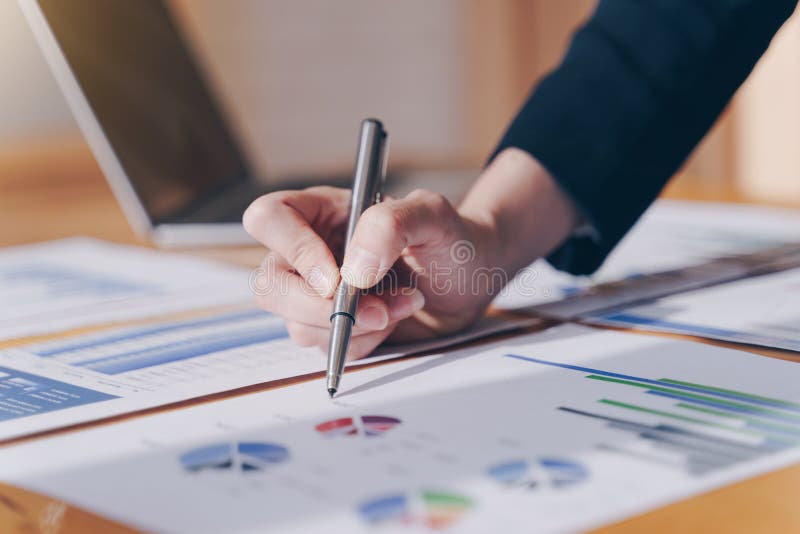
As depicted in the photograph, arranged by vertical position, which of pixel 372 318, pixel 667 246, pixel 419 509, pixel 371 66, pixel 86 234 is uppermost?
pixel 371 66

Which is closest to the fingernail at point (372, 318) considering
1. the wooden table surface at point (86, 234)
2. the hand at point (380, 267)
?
the hand at point (380, 267)

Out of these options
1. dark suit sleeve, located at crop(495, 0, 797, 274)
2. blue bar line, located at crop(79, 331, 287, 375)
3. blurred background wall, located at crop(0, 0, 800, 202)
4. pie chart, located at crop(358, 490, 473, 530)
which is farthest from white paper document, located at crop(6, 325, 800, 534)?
blurred background wall, located at crop(0, 0, 800, 202)

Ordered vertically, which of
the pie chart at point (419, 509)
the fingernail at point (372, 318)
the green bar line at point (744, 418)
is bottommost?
the pie chart at point (419, 509)

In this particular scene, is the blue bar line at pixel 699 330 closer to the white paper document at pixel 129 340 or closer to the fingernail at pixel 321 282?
the white paper document at pixel 129 340

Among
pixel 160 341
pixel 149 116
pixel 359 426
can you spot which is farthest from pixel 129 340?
pixel 149 116

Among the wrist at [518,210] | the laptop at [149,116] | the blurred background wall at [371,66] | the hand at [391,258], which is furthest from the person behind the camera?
the blurred background wall at [371,66]

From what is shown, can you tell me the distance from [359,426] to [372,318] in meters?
0.12

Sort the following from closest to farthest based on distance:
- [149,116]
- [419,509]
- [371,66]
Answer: [419,509] < [149,116] < [371,66]

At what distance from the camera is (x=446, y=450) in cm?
39

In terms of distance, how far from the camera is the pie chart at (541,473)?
1.17 feet

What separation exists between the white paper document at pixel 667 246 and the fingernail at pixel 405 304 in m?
0.14

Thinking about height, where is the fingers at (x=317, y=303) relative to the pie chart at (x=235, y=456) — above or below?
above

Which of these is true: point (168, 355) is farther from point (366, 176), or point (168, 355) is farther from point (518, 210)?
point (518, 210)

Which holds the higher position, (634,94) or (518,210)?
(634,94)
